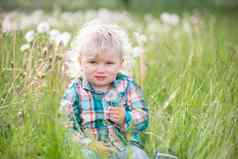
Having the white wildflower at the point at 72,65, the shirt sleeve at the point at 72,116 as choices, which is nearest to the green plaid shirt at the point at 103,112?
the shirt sleeve at the point at 72,116

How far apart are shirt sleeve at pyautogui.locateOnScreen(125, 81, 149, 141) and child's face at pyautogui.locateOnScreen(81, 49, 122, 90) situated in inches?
5.6

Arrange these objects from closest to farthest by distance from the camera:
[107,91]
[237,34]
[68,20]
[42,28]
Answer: [107,91], [42,28], [68,20], [237,34]

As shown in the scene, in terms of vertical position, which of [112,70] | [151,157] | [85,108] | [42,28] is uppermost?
[42,28]

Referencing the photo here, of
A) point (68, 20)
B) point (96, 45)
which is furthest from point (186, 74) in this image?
point (68, 20)

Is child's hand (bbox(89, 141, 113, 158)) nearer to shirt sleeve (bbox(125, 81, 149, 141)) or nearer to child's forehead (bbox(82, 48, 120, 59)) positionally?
shirt sleeve (bbox(125, 81, 149, 141))

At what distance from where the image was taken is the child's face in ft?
9.56

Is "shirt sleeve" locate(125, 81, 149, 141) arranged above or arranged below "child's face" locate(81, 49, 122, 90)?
below

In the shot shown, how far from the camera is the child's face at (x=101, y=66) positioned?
9.56ft

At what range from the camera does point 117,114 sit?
9.55 feet

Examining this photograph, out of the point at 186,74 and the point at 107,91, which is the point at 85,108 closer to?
the point at 107,91

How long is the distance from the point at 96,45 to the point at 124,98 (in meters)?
0.32

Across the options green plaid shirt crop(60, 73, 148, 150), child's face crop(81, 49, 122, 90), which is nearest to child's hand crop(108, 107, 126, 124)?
green plaid shirt crop(60, 73, 148, 150)

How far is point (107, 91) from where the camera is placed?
2.99 m

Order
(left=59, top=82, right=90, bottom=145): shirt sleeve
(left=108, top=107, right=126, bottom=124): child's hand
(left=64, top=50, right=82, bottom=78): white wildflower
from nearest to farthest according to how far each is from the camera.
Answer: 1. (left=59, top=82, right=90, bottom=145): shirt sleeve
2. (left=108, top=107, right=126, bottom=124): child's hand
3. (left=64, top=50, right=82, bottom=78): white wildflower
